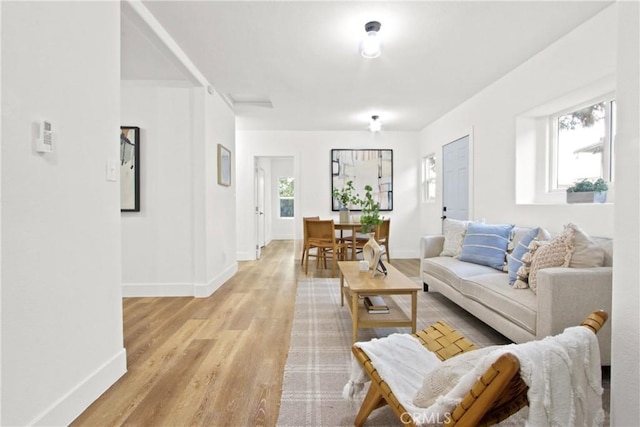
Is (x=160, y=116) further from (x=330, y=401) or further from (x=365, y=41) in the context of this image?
(x=330, y=401)

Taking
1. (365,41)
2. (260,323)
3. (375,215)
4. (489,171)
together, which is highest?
(365,41)

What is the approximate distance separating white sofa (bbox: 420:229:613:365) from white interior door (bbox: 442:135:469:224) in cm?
195

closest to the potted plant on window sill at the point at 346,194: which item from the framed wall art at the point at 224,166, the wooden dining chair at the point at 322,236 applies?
the wooden dining chair at the point at 322,236

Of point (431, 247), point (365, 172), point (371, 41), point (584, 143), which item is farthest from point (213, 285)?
point (584, 143)

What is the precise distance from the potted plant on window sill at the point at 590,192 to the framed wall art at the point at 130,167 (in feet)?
13.2

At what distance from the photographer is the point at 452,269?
113 inches

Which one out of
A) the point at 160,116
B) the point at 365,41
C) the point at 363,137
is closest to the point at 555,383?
the point at 365,41

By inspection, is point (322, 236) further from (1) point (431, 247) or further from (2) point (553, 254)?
(2) point (553, 254)

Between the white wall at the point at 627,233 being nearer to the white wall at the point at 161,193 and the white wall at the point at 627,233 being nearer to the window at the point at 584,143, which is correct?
the window at the point at 584,143

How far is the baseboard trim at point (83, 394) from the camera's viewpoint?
1347 mm

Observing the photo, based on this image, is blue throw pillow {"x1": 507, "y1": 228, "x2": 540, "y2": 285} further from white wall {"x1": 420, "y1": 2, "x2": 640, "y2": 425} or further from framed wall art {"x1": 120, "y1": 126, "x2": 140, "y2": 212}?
framed wall art {"x1": 120, "y1": 126, "x2": 140, "y2": 212}

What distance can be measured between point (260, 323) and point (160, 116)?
2407 millimetres

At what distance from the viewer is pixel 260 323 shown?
2.70m

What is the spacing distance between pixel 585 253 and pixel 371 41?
201 cm
